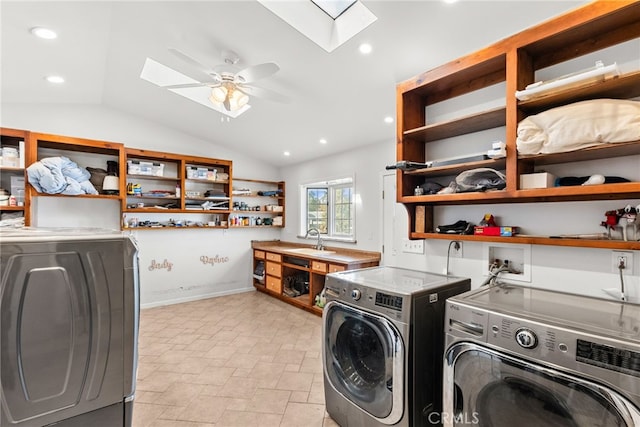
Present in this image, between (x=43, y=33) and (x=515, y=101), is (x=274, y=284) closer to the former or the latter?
(x=43, y=33)

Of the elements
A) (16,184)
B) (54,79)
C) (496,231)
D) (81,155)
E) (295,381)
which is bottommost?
(295,381)

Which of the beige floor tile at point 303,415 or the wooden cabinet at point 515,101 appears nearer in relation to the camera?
the wooden cabinet at point 515,101

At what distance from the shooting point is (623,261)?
1.46 metres

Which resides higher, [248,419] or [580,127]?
[580,127]

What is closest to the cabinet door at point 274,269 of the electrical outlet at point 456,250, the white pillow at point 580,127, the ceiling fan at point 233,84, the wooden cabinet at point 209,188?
the wooden cabinet at point 209,188

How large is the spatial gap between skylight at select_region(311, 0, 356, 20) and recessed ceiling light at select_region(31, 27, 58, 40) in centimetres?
210

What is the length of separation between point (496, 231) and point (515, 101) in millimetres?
774

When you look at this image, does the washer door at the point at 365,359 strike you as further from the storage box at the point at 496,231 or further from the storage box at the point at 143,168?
the storage box at the point at 143,168

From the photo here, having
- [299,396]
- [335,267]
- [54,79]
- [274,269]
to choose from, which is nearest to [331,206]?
[274,269]

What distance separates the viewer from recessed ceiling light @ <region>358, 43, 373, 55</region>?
2.17 m

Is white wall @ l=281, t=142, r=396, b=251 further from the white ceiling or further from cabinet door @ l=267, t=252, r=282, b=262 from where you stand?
cabinet door @ l=267, t=252, r=282, b=262

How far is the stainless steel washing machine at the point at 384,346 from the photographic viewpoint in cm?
149

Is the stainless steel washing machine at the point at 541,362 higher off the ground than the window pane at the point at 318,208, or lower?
lower

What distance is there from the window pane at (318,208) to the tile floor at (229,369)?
4.99ft
